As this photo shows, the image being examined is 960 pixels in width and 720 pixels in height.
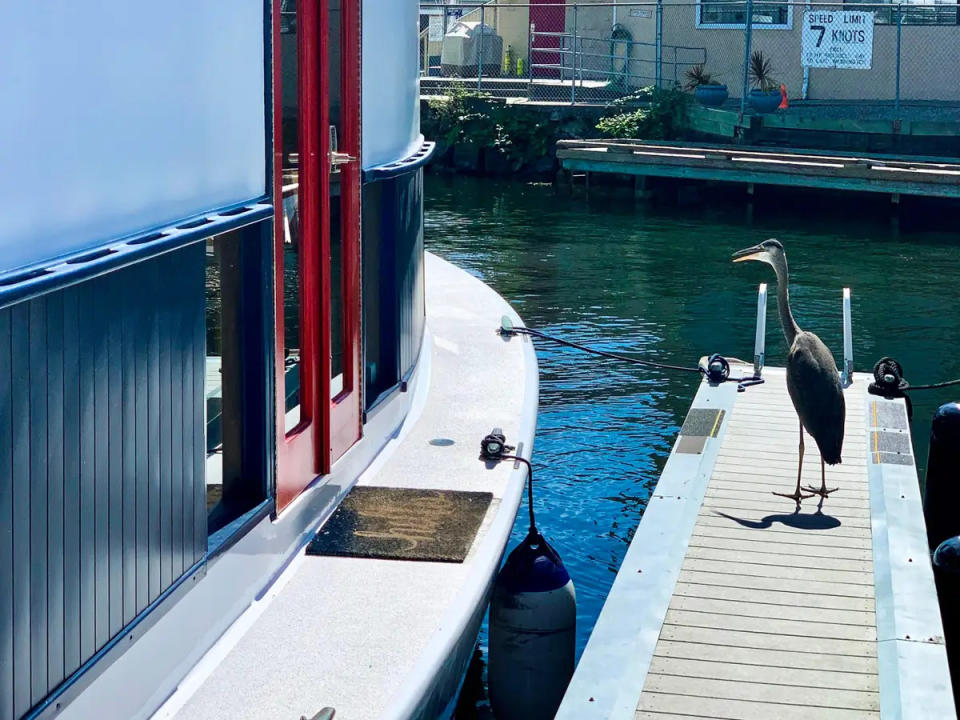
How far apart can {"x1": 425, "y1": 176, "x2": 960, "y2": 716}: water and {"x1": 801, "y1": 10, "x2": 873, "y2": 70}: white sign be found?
3.23 meters

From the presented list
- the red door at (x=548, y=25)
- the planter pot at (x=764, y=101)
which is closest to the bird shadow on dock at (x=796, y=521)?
the planter pot at (x=764, y=101)

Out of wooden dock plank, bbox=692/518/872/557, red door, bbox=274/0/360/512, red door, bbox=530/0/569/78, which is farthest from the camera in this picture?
red door, bbox=530/0/569/78

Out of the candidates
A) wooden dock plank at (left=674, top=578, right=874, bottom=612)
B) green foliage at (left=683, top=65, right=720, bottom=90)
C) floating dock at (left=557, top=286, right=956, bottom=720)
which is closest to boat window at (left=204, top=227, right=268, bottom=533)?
floating dock at (left=557, top=286, right=956, bottom=720)

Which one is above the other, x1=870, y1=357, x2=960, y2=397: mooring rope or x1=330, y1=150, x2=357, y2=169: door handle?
x1=330, y1=150, x2=357, y2=169: door handle

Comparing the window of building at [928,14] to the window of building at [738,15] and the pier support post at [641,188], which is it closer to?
the window of building at [738,15]

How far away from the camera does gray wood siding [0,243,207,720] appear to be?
302cm

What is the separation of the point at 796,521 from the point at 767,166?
14.4 meters

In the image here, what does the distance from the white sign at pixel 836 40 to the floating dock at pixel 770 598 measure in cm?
1758

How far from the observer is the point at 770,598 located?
5582 millimetres

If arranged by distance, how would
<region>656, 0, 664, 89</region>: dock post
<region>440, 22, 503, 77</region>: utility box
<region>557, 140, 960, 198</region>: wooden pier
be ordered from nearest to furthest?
1. <region>557, 140, 960, 198</region>: wooden pier
2. <region>656, 0, 664, 89</region>: dock post
3. <region>440, 22, 503, 77</region>: utility box

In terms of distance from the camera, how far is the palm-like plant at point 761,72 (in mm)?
24656

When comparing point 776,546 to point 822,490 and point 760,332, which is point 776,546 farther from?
point 760,332

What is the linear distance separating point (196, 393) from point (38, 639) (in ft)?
3.35

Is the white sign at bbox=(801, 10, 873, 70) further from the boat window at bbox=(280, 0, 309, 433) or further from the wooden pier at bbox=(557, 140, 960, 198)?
the boat window at bbox=(280, 0, 309, 433)
